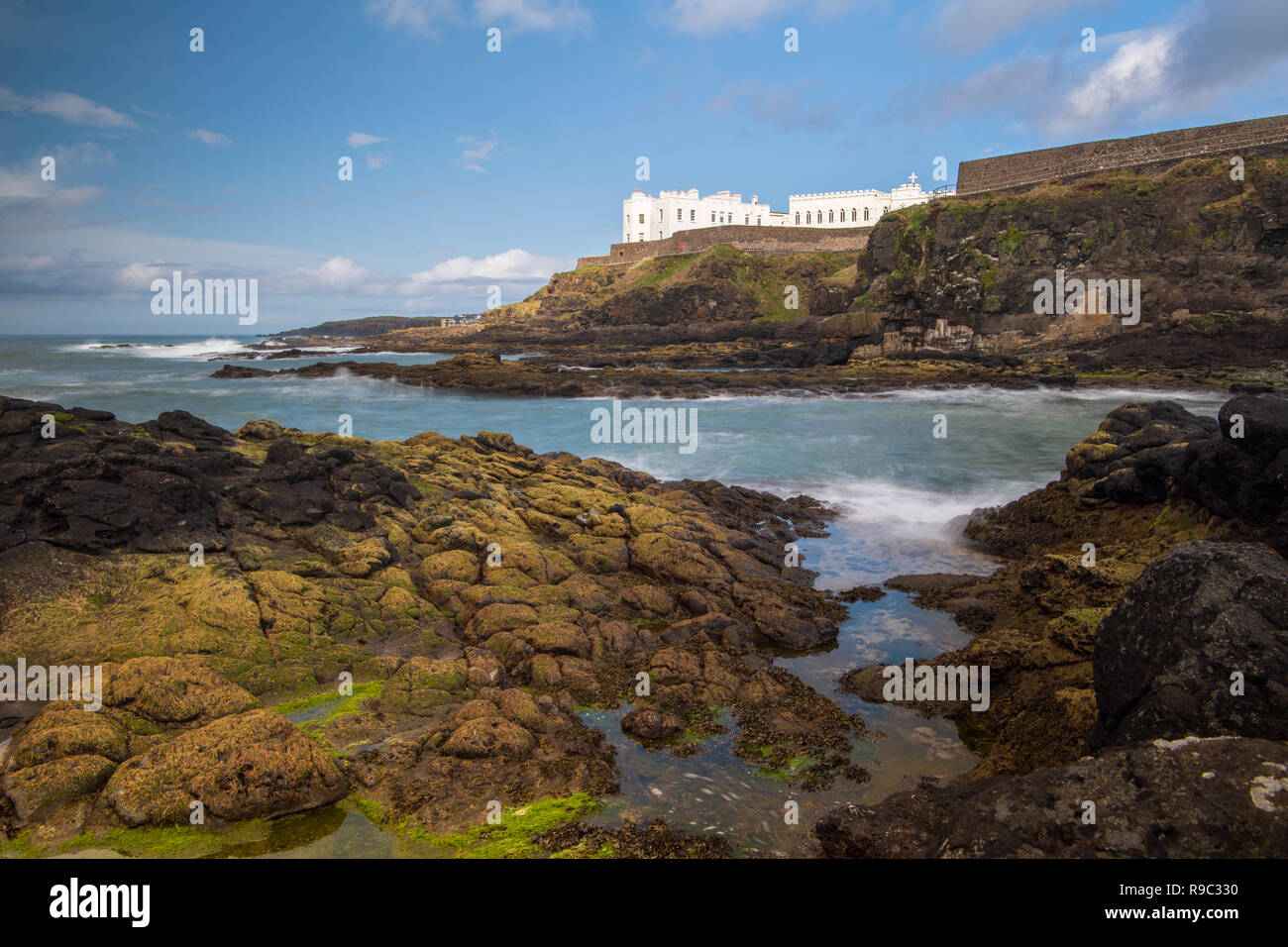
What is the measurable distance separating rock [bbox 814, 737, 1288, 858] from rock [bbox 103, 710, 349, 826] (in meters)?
3.98

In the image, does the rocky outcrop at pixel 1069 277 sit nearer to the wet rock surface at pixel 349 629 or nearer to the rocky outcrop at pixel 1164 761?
the wet rock surface at pixel 349 629

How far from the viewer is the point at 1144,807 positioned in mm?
3127

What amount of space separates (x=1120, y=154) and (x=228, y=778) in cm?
5874

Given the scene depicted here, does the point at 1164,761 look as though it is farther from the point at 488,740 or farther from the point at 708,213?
the point at 708,213

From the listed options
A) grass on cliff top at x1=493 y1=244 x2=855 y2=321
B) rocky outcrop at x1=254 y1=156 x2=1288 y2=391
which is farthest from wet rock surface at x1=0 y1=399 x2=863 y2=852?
grass on cliff top at x1=493 y1=244 x2=855 y2=321

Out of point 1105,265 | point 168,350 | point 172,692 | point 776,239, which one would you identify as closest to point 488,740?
point 172,692

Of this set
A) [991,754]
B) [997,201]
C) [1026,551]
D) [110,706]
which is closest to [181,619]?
[110,706]

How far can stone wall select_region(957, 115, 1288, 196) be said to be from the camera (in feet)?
140

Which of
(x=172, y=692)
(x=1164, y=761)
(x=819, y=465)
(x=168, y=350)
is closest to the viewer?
(x=1164, y=761)

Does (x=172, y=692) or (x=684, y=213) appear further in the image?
(x=684, y=213)

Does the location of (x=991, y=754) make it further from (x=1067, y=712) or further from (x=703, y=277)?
(x=703, y=277)

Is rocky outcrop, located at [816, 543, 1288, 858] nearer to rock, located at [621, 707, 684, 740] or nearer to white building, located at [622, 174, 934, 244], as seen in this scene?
rock, located at [621, 707, 684, 740]

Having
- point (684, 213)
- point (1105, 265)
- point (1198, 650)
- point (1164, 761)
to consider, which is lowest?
point (1164, 761)

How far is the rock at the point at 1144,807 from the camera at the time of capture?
9.61 ft
